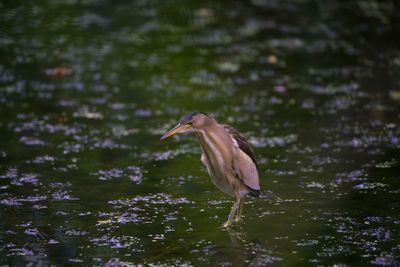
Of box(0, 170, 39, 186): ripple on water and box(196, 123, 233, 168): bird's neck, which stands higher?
box(196, 123, 233, 168): bird's neck

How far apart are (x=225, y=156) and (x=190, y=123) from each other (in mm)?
393

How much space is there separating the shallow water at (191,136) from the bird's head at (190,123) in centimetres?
74

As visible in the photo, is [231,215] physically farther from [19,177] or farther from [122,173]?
[19,177]

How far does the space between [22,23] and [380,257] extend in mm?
9588

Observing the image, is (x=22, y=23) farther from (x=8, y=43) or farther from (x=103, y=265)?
(x=103, y=265)

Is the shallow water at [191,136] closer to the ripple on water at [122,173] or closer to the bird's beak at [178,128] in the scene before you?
the ripple on water at [122,173]

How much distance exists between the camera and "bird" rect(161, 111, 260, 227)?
6133mm

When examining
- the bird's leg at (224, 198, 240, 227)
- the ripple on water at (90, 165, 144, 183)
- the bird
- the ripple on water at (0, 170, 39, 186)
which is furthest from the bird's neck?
the ripple on water at (0, 170, 39, 186)

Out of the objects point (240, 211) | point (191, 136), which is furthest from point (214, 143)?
point (191, 136)

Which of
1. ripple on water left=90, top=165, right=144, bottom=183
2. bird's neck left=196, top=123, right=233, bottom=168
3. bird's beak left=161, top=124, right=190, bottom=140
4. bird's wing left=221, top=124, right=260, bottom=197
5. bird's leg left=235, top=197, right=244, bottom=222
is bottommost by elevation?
ripple on water left=90, top=165, right=144, bottom=183

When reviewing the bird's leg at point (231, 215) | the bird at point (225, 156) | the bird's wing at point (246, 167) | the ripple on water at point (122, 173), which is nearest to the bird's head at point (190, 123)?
the bird at point (225, 156)

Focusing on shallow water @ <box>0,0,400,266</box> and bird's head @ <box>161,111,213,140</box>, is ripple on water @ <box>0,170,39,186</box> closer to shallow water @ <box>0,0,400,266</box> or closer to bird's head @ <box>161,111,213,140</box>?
shallow water @ <box>0,0,400,266</box>

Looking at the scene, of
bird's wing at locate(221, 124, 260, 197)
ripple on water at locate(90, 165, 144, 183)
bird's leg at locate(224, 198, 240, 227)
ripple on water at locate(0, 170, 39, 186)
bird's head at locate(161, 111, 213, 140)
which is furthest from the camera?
ripple on water at locate(90, 165, 144, 183)

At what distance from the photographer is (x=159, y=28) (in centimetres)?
1382
